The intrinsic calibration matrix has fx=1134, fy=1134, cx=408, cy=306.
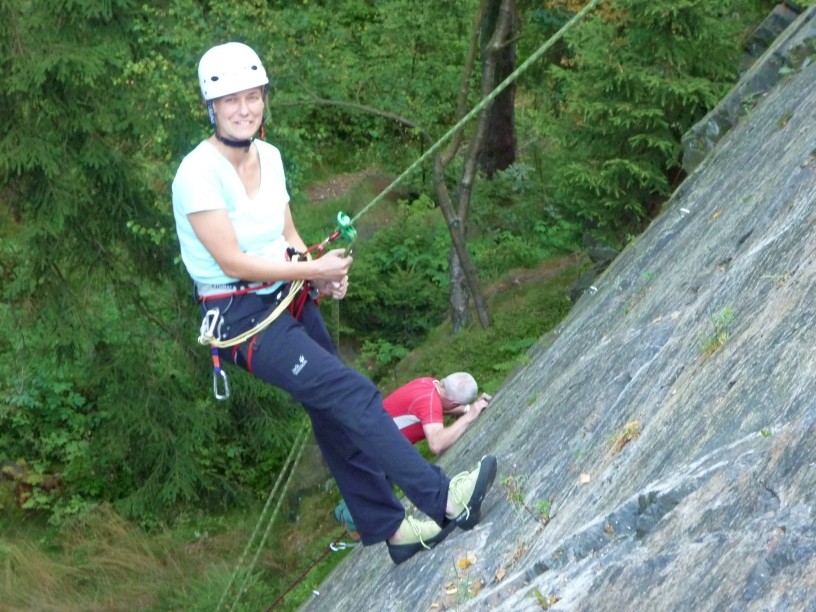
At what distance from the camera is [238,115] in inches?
157

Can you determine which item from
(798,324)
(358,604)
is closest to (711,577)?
(798,324)

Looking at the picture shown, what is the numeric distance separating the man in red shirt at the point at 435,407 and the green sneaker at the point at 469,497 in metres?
2.42

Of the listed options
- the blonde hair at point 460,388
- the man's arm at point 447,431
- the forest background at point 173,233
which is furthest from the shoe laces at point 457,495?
the forest background at point 173,233

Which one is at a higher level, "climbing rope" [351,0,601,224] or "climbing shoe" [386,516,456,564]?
"climbing rope" [351,0,601,224]

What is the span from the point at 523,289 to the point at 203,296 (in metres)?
10.5

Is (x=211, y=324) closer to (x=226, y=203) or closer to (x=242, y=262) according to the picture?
(x=242, y=262)

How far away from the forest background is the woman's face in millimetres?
6187

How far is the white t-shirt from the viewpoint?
3889 millimetres

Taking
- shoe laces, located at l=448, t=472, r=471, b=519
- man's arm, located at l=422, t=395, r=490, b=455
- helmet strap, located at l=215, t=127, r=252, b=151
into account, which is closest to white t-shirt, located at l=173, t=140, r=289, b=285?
helmet strap, located at l=215, t=127, r=252, b=151

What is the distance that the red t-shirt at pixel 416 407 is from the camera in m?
6.73

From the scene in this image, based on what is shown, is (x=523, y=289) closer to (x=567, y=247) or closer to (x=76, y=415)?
(x=567, y=247)

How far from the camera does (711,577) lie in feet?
8.36

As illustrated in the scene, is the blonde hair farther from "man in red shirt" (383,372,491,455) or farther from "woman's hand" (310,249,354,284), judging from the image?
"woman's hand" (310,249,354,284)

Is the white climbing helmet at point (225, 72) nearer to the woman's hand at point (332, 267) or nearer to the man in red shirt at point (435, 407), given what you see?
the woman's hand at point (332, 267)
